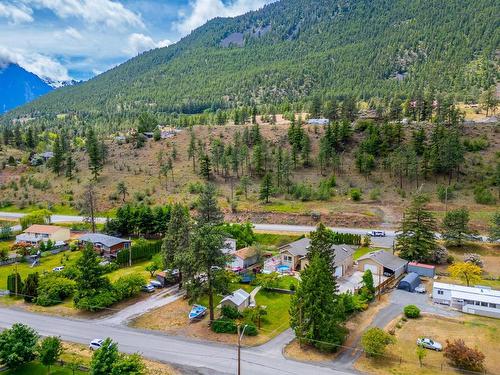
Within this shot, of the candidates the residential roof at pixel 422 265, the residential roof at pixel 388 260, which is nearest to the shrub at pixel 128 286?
the residential roof at pixel 388 260

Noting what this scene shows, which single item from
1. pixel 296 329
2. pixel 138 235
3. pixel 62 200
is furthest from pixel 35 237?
pixel 296 329

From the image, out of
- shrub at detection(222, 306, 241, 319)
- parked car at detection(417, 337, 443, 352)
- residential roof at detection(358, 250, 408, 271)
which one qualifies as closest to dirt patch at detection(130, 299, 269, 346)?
shrub at detection(222, 306, 241, 319)

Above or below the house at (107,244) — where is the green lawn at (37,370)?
below

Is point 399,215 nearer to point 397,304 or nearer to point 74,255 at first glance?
point 397,304

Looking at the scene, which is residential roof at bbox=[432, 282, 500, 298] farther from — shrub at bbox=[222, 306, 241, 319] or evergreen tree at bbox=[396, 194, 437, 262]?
shrub at bbox=[222, 306, 241, 319]

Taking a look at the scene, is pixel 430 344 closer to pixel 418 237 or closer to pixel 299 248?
pixel 418 237

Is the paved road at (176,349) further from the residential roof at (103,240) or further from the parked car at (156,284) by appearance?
the residential roof at (103,240)
